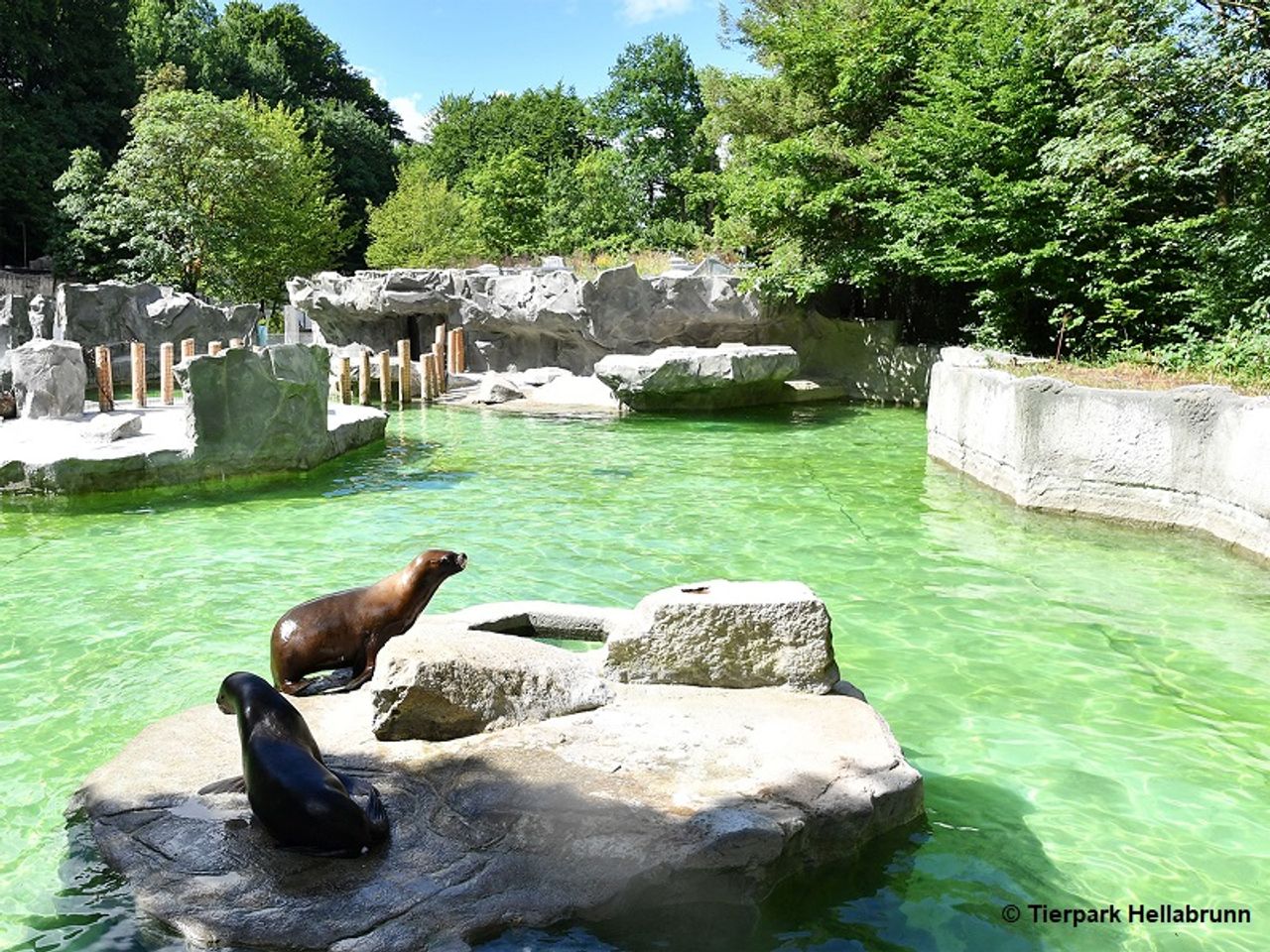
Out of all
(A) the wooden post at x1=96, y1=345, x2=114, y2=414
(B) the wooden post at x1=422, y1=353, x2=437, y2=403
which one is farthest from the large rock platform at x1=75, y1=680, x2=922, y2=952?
(B) the wooden post at x1=422, y1=353, x2=437, y2=403

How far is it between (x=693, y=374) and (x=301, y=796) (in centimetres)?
1501

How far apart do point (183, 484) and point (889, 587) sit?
759 cm

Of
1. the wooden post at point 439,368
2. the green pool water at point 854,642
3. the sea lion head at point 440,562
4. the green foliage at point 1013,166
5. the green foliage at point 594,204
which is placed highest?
the green foliage at point 594,204

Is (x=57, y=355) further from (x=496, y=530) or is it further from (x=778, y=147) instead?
(x=778, y=147)

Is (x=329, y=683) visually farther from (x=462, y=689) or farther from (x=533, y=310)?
(x=533, y=310)

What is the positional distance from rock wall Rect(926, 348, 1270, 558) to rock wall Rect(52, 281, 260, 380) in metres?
19.5

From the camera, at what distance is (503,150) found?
1892 inches

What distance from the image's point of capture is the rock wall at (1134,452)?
845 cm

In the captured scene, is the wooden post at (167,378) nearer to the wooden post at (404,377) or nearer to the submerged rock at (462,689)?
the wooden post at (404,377)

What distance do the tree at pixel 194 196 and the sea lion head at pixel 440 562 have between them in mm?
25844

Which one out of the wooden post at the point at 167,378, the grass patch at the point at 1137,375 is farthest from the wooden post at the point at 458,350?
the grass patch at the point at 1137,375

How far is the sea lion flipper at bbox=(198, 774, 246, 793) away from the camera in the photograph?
3.84 metres

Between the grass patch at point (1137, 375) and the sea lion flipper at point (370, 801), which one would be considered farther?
the grass patch at point (1137, 375)

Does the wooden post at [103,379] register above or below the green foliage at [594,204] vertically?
below
